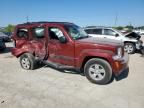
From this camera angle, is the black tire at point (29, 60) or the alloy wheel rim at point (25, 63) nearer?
the black tire at point (29, 60)

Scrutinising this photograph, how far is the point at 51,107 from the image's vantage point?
4180 millimetres

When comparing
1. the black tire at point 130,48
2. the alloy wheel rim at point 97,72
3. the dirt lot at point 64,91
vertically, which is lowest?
the dirt lot at point 64,91

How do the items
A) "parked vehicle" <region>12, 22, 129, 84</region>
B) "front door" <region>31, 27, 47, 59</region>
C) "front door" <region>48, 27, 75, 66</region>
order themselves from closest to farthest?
"parked vehicle" <region>12, 22, 129, 84</region>, "front door" <region>48, 27, 75, 66</region>, "front door" <region>31, 27, 47, 59</region>

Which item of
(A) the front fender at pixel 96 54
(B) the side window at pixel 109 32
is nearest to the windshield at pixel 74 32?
(A) the front fender at pixel 96 54

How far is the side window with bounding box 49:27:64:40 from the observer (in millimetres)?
6318

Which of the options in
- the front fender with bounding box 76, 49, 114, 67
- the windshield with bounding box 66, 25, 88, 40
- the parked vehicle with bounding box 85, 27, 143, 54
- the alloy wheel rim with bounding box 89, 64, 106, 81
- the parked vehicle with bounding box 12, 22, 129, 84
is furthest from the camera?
the parked vehicle with bounding box 85, 27, 143, 54

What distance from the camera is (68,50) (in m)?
6.13

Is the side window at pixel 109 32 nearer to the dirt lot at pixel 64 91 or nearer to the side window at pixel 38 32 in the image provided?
the dirt lot at pixel 64 91

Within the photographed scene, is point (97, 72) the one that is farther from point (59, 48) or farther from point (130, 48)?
point (130, 48)

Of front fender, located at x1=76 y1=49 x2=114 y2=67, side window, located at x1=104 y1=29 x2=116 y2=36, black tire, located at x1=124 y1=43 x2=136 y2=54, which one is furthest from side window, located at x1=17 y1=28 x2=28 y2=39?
black tire, located at x1=124 y1=43 x2=136 y2=54

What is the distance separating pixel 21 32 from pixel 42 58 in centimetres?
151

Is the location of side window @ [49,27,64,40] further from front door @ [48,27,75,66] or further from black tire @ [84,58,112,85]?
black tire @ [84,58,112,85]

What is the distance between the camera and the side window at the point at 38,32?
6.77m

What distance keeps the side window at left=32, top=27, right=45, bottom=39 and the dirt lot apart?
1410 mm
